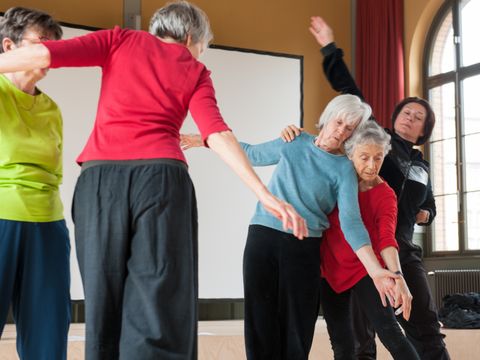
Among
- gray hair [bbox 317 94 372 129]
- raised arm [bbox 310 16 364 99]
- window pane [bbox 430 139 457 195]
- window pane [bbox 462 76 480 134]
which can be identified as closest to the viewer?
gray hair [bbox 317 94 372 129]

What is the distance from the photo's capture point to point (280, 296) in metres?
2.57

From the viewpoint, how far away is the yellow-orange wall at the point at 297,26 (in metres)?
6.73

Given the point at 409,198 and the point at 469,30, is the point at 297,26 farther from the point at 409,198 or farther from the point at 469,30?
the point at 409,198

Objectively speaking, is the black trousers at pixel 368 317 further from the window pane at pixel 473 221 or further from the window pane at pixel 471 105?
the window pane at pixel 471 105

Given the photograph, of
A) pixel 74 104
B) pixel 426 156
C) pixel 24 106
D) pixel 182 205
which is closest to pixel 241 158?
pixel 182 205

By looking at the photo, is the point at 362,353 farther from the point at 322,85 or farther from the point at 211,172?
the point at 322,85

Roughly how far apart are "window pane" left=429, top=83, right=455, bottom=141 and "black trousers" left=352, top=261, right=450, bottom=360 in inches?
149

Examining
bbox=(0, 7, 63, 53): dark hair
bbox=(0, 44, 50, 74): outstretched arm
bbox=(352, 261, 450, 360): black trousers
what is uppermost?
bbox=(0, 7, 63, 53): dark hair

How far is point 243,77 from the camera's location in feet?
21.5

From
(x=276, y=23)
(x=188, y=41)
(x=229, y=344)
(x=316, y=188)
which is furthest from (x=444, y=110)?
→ (x=188, y=41)

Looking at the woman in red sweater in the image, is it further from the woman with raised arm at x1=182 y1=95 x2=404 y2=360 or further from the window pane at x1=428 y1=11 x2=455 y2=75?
the window pane at x1=428 y1=11 x2=455 y2=75

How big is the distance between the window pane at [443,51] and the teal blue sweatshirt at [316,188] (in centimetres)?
451

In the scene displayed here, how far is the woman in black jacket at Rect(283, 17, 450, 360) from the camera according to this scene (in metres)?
3.20

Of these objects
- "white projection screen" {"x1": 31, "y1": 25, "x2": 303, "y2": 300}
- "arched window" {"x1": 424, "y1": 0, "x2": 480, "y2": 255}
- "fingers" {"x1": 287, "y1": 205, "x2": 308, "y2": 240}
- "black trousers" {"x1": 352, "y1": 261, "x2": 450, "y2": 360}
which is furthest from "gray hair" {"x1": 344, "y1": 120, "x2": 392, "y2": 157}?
"arched window" {"x1": 424, "y1": 0, "x2": 480, "y2": 255}
